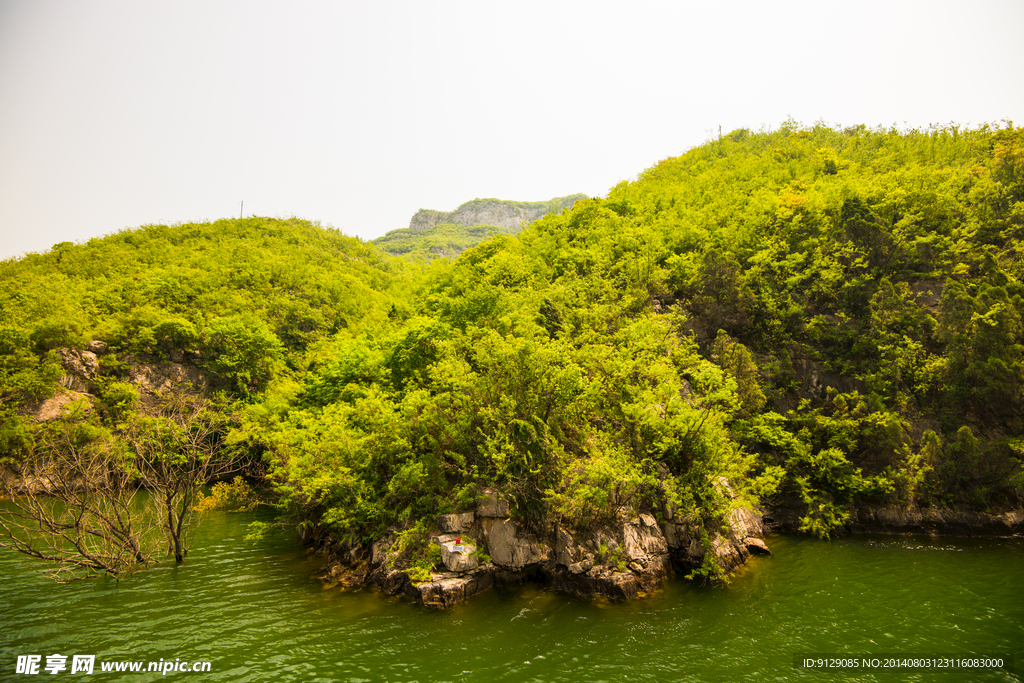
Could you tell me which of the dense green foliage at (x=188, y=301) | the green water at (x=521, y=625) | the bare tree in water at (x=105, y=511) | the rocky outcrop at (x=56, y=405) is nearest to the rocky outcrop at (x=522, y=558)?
the green water at (x=521, y=625)

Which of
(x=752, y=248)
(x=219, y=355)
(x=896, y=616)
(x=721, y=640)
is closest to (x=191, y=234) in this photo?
(x=219, y=355)

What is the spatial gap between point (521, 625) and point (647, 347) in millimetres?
12849

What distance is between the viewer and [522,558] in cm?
1680

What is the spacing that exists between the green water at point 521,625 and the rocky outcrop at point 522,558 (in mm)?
563

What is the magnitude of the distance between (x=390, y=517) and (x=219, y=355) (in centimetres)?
2917

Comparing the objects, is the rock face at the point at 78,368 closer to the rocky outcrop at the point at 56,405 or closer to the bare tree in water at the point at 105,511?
the rocky outcrop at the point at 56,405

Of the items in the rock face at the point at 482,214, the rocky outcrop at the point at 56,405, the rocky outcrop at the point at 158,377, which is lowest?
the rocky outcrop at the point at 56,405

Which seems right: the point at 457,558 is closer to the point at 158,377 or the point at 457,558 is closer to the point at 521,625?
the point at 521,625

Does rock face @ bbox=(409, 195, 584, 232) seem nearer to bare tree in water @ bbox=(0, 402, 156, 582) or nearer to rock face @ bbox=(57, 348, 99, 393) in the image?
rock face @ bbox=(57, 348, 99, 393)

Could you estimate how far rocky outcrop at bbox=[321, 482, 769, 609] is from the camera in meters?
15.8

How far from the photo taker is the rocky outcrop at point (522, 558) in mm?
15797

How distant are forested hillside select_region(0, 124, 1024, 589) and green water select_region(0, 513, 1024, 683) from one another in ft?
9.22

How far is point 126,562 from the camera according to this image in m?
16.5

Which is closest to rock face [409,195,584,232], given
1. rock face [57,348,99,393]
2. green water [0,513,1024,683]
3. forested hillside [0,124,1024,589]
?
forested hillside [0,124,1024,589]
